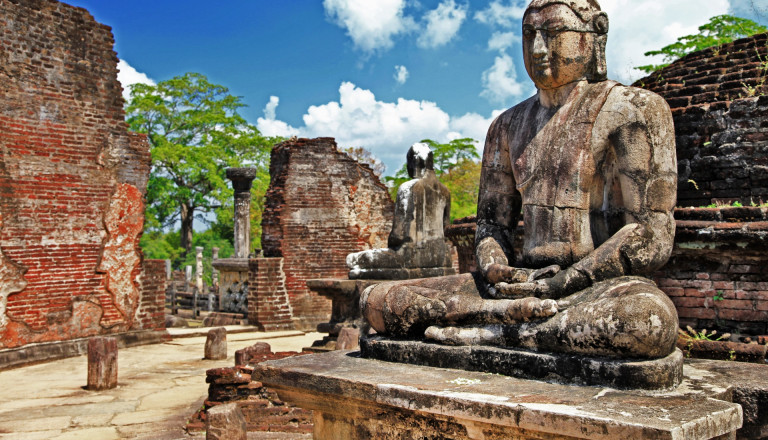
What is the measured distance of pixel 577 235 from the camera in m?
3.20

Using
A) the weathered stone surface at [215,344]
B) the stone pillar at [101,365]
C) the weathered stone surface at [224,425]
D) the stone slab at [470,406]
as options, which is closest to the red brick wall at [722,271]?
the stone slab at [470,406]

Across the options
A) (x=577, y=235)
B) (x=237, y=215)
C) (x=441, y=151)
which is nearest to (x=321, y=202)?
(x=237, y=215)

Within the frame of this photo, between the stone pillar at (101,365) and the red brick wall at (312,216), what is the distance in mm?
6254

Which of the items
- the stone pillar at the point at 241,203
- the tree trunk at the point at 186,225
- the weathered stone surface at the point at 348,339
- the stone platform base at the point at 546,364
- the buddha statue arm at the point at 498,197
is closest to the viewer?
the stone platform base at the point at 546,364

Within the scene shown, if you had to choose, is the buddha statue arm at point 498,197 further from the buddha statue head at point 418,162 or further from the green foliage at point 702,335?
the buddha statue head at point 418,162

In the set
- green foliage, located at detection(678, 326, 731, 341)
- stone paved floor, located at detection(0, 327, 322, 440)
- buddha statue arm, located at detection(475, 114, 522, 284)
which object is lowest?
stone paved floor, located at detection(0, 327, 322, 440)

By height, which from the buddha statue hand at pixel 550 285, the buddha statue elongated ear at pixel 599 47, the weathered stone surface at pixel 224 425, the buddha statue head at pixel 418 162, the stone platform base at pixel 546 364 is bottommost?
the weathered stone surface at pixel 224 425

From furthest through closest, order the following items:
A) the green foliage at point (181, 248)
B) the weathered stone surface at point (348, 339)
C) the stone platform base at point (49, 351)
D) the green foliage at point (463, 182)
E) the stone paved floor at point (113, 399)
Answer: the green foliage at point (181, 248) → the green foliage at point (463, 182) → the stone platform base at point (49, 351) → the weathered stone surface at point (348, 339) → the stone paved floor at point (113, 399)

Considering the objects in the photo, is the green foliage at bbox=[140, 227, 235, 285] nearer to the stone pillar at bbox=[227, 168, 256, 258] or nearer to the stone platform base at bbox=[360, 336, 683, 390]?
the stone pillar at bbox=[227, 168, 256, 258]

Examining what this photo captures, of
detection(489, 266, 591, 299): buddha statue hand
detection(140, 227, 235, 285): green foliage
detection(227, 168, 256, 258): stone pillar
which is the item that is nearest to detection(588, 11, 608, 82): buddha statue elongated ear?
detection(489, 266, 591, 299): buddha statue hand

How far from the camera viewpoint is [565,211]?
3215mm

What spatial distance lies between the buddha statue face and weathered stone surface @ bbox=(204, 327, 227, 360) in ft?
22.0

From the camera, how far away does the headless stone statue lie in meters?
8.03

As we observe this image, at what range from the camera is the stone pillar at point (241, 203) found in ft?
57.4
